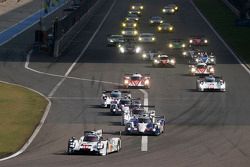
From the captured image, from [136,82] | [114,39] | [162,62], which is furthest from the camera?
[114,39]

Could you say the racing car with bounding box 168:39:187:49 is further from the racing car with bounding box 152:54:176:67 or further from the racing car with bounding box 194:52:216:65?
the racing car with bounding box 152:54:176:67

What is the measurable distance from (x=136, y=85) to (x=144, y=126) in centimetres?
2863

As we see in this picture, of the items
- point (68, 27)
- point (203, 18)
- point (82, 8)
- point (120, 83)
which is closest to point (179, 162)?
point (120, 83)

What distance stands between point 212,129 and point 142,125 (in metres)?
5.58

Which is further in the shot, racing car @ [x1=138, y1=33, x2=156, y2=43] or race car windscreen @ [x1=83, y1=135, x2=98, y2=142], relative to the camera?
racing car @ [x1=138, y1=33, x2=156, y2=43]

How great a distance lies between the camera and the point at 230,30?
525ft

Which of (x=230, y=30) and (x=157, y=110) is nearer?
(x=157, y=110)

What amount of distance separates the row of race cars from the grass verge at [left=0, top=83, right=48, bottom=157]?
4513 millimetres

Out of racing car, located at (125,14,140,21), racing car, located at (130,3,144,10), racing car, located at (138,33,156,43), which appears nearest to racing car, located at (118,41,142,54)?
racing car, located at (138,33,156,43)

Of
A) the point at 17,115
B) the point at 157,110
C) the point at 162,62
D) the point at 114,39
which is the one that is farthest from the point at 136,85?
the point at 114,39

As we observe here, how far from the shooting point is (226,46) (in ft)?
452

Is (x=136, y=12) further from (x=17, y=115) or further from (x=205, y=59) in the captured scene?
(x=17, y=115)

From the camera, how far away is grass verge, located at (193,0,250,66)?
436 feet

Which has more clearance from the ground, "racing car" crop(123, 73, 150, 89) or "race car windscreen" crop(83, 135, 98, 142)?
"race car windscreen" crop(83, 135, 98, 142)
